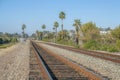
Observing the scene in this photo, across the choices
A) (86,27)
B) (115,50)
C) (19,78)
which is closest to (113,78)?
(19,78)

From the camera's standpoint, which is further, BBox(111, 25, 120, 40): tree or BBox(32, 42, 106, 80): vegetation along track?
BBox(111, 25, 120, 40): tree

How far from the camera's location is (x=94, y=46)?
172 feet

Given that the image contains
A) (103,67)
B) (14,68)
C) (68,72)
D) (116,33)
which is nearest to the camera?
(68,72)

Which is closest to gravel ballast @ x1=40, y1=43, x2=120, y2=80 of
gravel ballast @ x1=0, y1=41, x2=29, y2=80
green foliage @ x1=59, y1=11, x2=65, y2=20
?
gravel ballast @ x1=0, y1=41, x2=29, y2=80

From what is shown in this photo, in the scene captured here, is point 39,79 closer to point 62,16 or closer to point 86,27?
point 86,27

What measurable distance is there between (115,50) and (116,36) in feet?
109

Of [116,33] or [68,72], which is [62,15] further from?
[68,72]

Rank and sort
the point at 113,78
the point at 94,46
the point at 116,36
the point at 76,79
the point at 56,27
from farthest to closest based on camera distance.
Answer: the point at 56,27, the point at 116,36, the point at 94,46, the point at 113,78, the point at 76,79

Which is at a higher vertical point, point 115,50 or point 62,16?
point 62,16

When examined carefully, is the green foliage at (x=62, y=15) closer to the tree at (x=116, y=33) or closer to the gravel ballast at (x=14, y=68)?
the tree at (x=116, y=33)

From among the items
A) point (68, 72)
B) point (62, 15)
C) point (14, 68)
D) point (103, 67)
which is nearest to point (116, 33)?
point (103, 67)

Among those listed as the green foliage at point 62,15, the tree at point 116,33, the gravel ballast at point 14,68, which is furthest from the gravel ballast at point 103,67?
the green foliage at point 62,15

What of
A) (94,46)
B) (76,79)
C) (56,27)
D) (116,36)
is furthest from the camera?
(56,27)

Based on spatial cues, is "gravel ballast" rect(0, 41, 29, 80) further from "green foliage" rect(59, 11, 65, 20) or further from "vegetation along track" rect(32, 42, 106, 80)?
"green foliage" rect(59, 11, 65, 20)
